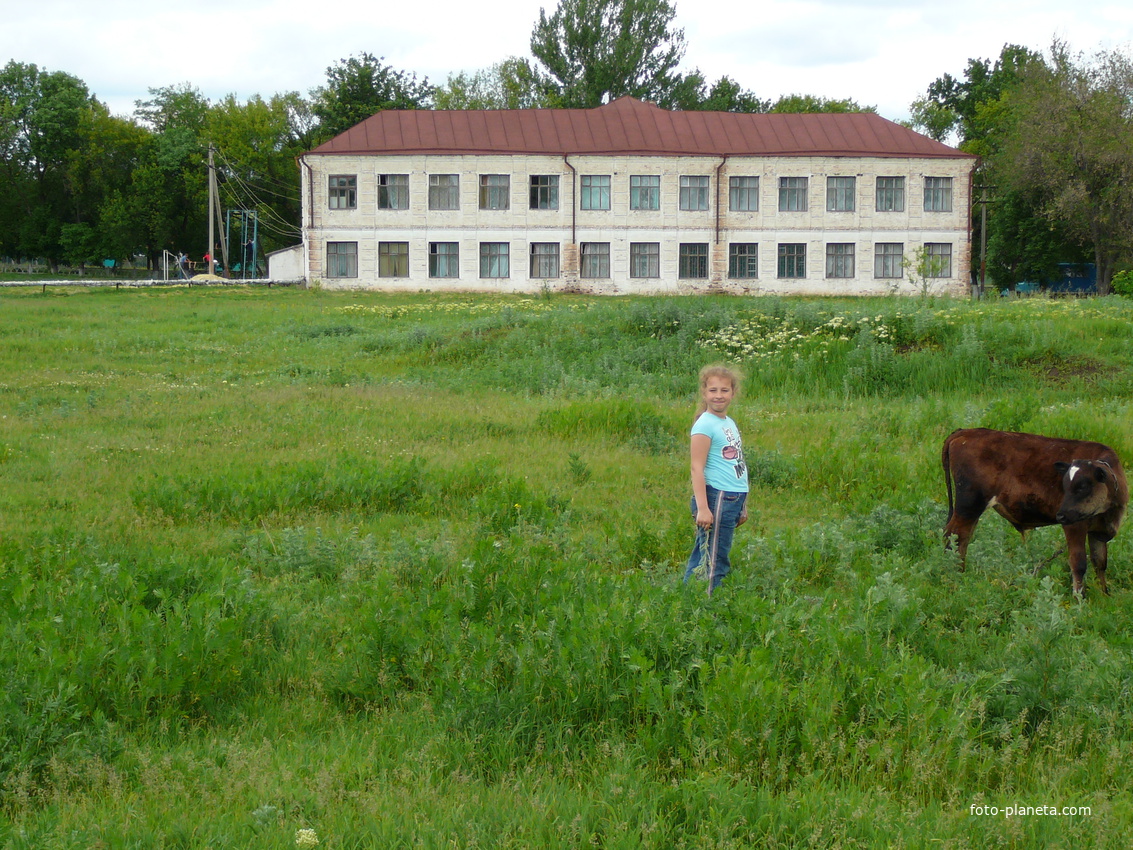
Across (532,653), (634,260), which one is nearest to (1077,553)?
(532,653)

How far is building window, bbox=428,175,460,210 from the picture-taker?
1745 inches

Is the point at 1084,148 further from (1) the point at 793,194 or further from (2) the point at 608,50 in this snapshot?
(2) the point at 608,50

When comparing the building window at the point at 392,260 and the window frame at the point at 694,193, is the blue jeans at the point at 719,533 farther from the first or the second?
the window frame at the point at 694,193

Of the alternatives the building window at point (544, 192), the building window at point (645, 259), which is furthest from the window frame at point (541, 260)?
the building window at point (645, 259)

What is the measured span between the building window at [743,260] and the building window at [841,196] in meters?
3.70

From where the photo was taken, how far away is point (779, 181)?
4456 centimetres

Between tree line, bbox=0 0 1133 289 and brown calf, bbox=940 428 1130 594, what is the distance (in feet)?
144

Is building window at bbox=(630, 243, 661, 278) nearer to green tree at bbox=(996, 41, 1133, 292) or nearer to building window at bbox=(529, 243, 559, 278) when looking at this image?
building window at bbox=(529, 243, 559, 278)

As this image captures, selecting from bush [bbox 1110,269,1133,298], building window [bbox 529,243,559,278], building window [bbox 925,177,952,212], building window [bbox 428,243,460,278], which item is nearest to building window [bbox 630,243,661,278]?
building window [bbox 529,243,559,278]

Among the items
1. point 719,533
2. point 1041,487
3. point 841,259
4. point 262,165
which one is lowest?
point 719,533

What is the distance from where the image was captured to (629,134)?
4512cm

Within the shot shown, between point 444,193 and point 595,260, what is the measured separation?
7175 millimetres

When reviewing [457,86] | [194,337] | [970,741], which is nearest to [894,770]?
[970,741]

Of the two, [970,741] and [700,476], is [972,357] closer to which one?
[700,476]
